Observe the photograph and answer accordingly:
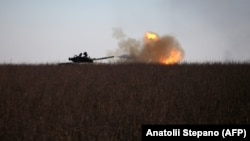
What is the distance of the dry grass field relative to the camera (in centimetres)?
632

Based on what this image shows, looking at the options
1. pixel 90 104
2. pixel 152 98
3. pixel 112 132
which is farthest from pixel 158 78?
pixel 112 132

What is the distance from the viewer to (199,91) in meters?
10.1

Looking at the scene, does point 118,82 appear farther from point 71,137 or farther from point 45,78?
point 71,137

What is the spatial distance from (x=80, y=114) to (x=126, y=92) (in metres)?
2.78

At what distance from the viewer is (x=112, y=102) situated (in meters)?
8.54
